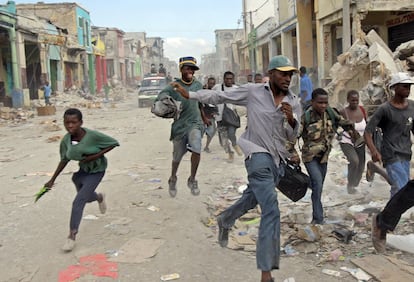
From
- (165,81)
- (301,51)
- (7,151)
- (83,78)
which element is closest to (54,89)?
(83,78)

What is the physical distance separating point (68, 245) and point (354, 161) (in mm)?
3588

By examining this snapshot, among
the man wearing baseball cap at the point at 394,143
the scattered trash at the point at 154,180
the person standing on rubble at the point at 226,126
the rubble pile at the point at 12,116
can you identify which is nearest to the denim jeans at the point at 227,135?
the person standing on rubble at the point at 226,126

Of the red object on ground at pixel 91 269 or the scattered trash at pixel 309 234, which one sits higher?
the scattered trash at pixel 309 234

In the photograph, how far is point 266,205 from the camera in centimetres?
335

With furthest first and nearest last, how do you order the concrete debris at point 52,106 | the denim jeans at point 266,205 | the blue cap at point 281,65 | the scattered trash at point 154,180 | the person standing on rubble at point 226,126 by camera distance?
the concrete debris at point 52,106 < the person standing on rubble at point 226,126 < the scattered trash at point 154,180 < the blue cap at point 281,65 < the denim jeans at point 266,205

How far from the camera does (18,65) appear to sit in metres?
24.8

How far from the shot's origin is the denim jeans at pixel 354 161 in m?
6.08

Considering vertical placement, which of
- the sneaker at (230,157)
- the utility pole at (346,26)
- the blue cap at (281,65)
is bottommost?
the sneaker at (230,157)

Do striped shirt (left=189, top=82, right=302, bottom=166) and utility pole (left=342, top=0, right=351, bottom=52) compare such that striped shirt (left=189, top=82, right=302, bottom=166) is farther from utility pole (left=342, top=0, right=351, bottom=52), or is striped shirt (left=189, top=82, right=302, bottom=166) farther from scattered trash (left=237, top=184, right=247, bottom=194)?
utility pole (left=342, top=0, right=351, bottom=52)

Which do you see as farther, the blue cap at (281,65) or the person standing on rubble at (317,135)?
the person standing on rubble at (317,135)

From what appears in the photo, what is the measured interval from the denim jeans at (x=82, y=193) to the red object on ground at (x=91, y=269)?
15.7 inches

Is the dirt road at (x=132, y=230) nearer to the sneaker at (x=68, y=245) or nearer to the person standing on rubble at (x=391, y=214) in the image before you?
the sneaker at (x=68, y=245)

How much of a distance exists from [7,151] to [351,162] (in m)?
8.60

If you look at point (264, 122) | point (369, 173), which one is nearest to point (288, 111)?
point (264, 122)
